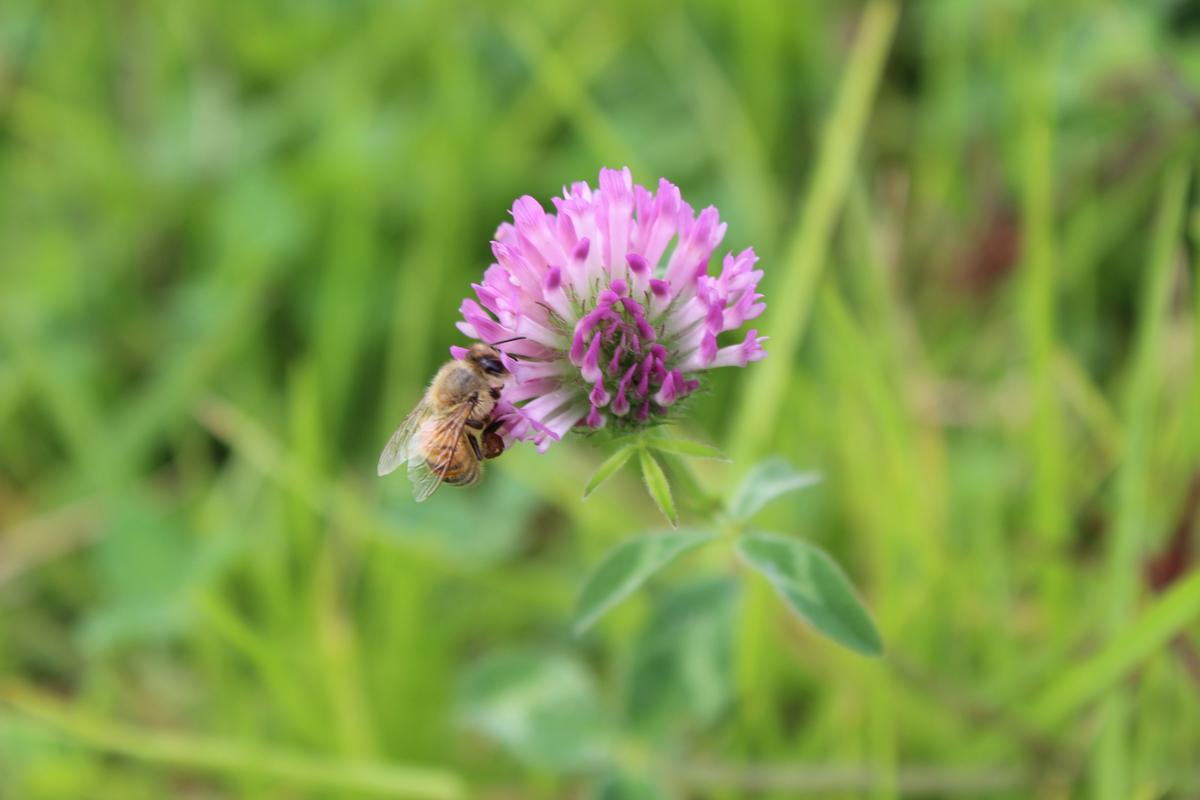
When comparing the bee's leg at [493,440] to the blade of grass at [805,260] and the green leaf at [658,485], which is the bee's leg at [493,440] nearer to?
the green leaf at [658,485]

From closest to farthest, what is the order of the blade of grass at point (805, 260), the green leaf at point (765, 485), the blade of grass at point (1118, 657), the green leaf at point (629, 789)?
the green leaf at point (765, 485) → the blade of grass at point (1118, 657) → the green leaf at point (629, 789) → the blade of grass at point (805, 260)

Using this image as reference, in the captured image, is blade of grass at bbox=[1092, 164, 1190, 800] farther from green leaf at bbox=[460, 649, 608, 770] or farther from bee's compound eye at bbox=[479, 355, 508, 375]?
bee's compound eye at bbox=[479, 355, 508, 375]

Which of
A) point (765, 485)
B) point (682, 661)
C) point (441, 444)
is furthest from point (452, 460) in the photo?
point (682, 661)

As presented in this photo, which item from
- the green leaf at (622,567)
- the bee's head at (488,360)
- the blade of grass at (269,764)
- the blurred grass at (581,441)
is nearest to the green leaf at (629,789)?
the blurred grass at (581,441)

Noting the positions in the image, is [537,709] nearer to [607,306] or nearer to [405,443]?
[405,443]

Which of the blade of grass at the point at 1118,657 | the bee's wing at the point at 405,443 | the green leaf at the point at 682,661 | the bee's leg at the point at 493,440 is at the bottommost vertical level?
the blade of grass at the point at 1118,657

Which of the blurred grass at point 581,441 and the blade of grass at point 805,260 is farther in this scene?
the blade of grass at point 805,260

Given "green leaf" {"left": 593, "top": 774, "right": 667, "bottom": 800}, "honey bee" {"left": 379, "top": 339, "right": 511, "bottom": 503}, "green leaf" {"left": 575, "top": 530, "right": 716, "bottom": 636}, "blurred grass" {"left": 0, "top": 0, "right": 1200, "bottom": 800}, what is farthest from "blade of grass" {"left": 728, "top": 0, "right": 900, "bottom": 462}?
"honey bee" {"left": 379, "top": 339, "right": 511, "bottom": 503}
